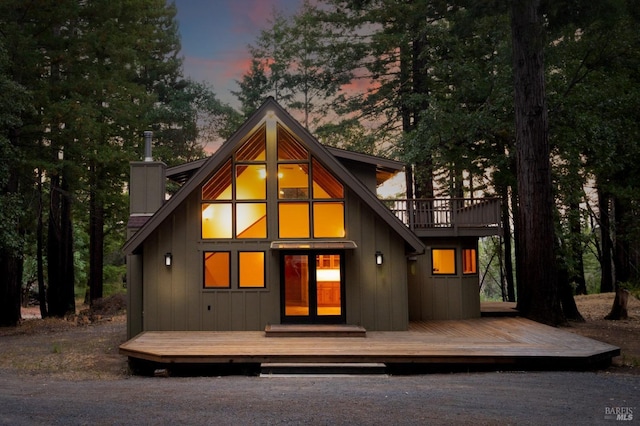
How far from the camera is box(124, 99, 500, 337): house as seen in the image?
12.8 metres

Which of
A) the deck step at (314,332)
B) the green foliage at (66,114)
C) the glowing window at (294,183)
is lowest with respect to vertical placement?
the deck step at (314,332)

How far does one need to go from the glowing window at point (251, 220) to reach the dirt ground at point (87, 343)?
12.9ft

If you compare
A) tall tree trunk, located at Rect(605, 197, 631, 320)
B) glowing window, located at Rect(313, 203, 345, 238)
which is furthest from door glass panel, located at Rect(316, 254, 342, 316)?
tall tree trunk, located at Rect(605, 197, 631, 320)

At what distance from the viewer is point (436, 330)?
1310 centimetres

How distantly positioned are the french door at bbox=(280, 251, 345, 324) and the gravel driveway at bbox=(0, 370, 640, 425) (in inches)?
143

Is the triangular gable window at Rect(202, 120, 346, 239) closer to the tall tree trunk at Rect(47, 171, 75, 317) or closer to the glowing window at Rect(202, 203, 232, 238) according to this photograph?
the glowing window at Rect(202, 203, 232, 238)

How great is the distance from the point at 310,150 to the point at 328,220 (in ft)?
5.75

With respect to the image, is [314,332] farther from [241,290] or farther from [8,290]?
Result: [8,290]

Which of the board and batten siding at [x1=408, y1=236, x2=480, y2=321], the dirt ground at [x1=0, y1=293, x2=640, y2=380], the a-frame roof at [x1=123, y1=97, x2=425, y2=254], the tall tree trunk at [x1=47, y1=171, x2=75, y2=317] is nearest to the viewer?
the dirt ground at [x1=0, y1=293, x2=640, y2=380]

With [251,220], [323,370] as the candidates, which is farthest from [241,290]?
[323,370]

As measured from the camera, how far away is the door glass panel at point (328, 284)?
41.9 feet

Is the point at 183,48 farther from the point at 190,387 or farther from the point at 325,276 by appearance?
the point at 190,387

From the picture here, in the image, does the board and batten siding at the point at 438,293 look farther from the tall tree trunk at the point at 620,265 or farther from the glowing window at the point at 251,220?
the glowing window at the point at 251,220

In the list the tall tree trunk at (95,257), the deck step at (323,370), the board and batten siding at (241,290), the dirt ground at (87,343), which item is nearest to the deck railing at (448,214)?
the board and batten siding at (241,290)
